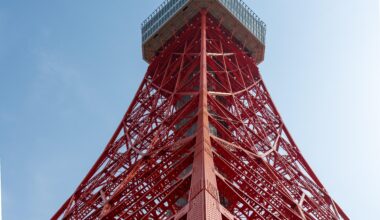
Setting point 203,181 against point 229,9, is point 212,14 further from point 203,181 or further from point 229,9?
point 203,181

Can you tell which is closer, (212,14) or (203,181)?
(203,181)

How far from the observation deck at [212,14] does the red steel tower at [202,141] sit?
39 millimetres

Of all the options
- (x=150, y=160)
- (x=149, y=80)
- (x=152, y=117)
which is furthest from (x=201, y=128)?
(x=149, y=80)

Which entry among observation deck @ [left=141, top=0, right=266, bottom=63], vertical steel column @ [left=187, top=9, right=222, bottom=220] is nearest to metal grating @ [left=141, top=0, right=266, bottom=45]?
observation deck @ [left=141, top=0, right=266, bottom=63]

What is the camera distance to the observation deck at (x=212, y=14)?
22.9 meters

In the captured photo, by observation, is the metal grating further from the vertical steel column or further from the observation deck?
the vertical steel column

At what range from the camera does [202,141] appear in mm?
13141

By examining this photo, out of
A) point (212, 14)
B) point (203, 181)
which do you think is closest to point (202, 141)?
point (203, 181)

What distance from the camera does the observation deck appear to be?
902 inches

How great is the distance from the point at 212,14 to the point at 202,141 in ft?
35.2

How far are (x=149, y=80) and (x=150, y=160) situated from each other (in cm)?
→ 718

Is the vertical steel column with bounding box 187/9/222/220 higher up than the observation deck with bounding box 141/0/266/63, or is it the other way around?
the observation deck with bounding box 141/0/266/63

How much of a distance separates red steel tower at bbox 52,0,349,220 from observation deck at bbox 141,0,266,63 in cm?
4

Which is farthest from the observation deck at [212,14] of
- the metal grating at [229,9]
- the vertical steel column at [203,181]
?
the vertical steel column at [203,181]
